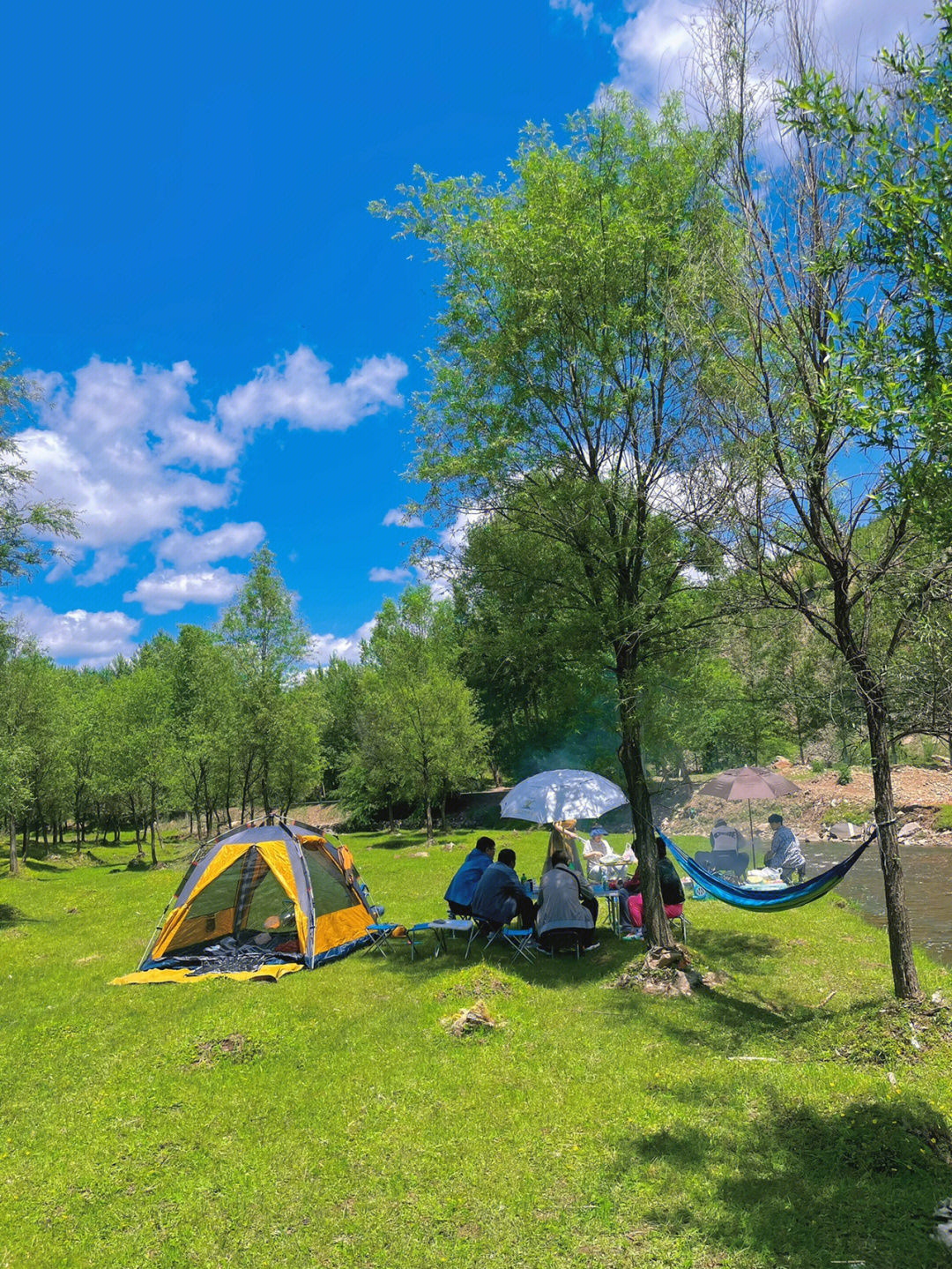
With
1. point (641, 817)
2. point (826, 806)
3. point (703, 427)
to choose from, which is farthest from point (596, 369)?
point (826, 806)

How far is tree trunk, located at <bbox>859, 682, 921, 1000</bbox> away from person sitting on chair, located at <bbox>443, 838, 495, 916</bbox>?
18.8ft

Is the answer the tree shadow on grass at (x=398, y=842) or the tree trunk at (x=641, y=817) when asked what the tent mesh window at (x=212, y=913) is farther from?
the tree shadow on grass at (x=398, y=842)

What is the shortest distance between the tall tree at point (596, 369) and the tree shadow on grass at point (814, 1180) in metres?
4.47

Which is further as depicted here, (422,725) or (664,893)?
(422,725)

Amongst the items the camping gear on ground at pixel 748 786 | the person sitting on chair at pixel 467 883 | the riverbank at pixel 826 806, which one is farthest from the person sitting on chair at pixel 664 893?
the riverbank at pixel 826 806

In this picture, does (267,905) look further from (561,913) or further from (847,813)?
(847,813)

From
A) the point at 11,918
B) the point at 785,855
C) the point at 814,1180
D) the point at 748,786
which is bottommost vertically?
the point at 11,918

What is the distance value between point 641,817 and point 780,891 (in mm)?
1957

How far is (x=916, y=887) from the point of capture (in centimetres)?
1592

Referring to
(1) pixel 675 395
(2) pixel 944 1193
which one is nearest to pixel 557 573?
(1) pixel 675 395

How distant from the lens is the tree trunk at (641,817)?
30.6ft

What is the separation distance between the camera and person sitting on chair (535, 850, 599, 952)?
9938 millimetres

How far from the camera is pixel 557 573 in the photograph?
1021 centimetres

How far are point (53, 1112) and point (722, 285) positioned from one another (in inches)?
376
